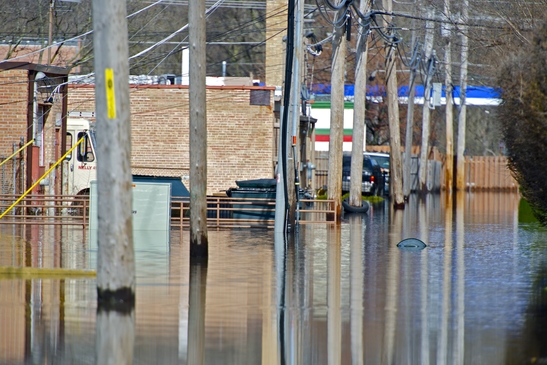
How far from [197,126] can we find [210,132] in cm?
1745

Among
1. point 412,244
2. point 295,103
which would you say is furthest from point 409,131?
point 412,244

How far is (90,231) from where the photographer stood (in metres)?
21.9

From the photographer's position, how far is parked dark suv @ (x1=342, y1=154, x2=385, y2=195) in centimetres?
4247

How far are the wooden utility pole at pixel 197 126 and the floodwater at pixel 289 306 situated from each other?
70cm

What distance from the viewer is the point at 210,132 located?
33.7 meters

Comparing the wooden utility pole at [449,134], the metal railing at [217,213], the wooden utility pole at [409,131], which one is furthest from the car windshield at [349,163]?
the metal railing at [217,213]

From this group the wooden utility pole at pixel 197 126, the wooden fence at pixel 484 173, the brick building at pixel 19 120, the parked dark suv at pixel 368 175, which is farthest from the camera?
the wooden fence at pixel 484 173

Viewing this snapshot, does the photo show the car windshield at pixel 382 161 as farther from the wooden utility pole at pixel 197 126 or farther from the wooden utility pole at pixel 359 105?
the wooden utility pole at pixel 197 126

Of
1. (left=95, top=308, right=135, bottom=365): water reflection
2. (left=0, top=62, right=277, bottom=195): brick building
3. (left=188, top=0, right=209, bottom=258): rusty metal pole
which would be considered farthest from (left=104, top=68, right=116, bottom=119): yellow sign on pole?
(left=0, top=62, right=277, bottom=195): brick building

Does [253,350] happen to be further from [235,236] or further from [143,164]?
[143,164]

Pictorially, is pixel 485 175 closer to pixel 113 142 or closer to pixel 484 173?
pixel 484 173

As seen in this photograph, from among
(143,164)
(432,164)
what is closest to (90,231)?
(143,164)

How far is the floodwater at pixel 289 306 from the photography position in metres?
9.18

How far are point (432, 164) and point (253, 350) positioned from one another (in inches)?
1851
